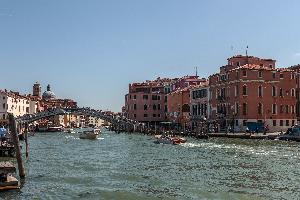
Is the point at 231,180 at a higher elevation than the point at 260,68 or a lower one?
lower

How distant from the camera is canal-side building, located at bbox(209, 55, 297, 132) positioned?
55688mm

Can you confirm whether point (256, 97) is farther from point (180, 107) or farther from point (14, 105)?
point (14, 105)

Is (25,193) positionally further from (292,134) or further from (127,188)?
(292,134)

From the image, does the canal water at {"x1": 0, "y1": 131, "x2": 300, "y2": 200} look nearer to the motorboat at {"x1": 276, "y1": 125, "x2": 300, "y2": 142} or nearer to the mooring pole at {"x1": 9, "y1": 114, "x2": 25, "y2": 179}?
the mooring pole at {"x1": 9, "y1": 114, "x2": 25, "y2": 179}

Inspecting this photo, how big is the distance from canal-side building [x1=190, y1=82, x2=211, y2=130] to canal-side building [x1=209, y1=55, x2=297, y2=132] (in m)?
4.01

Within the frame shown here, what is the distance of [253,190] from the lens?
18859 mm

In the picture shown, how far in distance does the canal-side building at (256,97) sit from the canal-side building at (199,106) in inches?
158

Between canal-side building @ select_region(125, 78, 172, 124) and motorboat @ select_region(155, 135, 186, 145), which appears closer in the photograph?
motorboat @ select_region(155, 135, 186, 145)

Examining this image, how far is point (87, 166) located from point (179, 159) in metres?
5.81

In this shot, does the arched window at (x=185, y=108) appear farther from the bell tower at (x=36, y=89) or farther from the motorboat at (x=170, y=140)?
the bell tower at (x=36, y=89)

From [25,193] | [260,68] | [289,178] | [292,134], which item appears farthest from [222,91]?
[25,193]

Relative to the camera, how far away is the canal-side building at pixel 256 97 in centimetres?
5569

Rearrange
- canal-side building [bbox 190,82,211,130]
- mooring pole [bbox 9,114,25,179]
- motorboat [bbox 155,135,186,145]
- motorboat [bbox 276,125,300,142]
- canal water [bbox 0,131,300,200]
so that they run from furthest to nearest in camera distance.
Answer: canal-side building [bbox 190,82,211,130], motorboat [bbox 276,125,300,142], motorboat [bbox 155,135,186,145], mooring pole [bbox 9,114,25,179], canal water [bbox 0,131,300,200]

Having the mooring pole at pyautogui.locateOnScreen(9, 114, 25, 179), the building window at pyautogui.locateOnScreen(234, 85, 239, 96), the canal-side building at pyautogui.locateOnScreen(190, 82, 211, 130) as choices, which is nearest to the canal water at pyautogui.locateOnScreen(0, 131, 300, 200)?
the mooring pole at pyautogui.locateOnScreen(9, 114, 25, 179)
